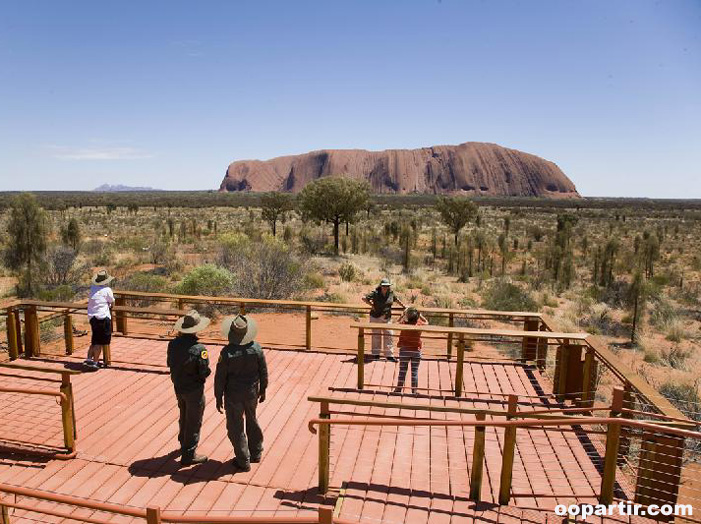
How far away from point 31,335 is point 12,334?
0.90ft

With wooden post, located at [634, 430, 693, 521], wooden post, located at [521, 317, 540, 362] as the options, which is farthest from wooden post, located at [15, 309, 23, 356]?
wooden post, located at [634, 430, 693, 521]

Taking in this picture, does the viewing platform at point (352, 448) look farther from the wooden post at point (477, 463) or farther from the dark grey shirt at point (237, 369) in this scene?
the dark grey shirt at point (237, 369)

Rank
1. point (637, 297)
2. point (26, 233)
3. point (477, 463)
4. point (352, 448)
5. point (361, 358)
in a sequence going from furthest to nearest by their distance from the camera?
point (26, 233) → point (637, 297) → point (361, 358) → point (352, 448) → point (477, 463)

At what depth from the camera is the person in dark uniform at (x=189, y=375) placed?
4.84 metres

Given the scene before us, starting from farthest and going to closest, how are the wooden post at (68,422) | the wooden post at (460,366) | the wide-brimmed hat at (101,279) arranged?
the wide-brimmed hat at (101,279), the wooden post at (460,366), the wooden post at (68,422)

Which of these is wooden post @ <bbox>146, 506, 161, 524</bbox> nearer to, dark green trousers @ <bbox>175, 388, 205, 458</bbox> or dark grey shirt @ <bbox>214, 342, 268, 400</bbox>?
dark grey shirt @ <bbox>214, 342, 268, 400</bbox>

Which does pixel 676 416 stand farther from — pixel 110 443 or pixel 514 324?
pixel 514 324

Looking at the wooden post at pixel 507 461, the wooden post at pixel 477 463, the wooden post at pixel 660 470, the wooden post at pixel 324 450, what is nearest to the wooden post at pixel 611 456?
the wooden post at pixel 660 470

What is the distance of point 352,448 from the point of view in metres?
5.27

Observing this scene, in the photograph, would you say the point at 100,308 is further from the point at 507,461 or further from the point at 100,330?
the point at 507,461

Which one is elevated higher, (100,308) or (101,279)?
(101,279)

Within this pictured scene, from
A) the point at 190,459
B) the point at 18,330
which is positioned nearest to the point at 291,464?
the point at 190,459

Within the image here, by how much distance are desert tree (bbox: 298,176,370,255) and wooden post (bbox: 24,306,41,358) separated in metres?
18.7

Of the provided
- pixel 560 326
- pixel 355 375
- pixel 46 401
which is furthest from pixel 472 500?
pixel 560 326
